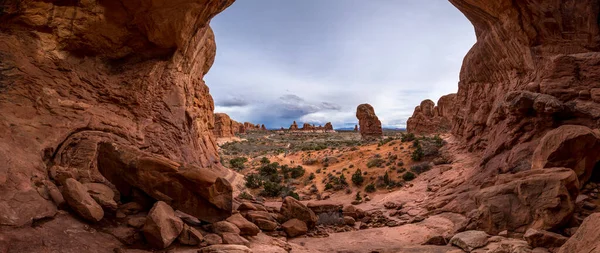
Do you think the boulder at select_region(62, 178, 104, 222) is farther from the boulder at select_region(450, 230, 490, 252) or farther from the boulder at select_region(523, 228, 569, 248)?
the boulder at select_region(523, 228, 569, 248)

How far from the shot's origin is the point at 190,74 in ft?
44.7

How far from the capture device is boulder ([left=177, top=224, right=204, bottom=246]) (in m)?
6.51

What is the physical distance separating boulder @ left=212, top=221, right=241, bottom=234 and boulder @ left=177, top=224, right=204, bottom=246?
2.64 ft

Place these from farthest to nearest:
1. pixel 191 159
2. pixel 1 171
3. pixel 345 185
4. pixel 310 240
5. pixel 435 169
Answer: pixel 345 185, pixel 435 169, pixel 191 159, pixel 310 240, pixel 1 171

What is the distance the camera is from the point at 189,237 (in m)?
6.61

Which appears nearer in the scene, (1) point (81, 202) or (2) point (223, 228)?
(1) point (81, 202)

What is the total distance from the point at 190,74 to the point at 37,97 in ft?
21.4

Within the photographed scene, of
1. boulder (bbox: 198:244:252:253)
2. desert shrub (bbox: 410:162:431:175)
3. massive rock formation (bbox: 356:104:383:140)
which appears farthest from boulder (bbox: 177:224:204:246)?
massive rock formation (bbox: 356:104:383:140)

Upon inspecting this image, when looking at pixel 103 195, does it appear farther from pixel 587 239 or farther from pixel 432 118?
pixel 432 118

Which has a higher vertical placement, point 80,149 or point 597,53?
point 597,53

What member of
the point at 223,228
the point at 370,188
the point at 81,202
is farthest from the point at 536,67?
the point at 81,202

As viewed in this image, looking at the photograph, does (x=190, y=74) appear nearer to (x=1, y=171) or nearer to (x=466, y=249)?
(x=1, y=171)

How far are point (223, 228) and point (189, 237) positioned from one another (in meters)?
1.08

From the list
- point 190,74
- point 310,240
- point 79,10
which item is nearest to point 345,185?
point 310,240
